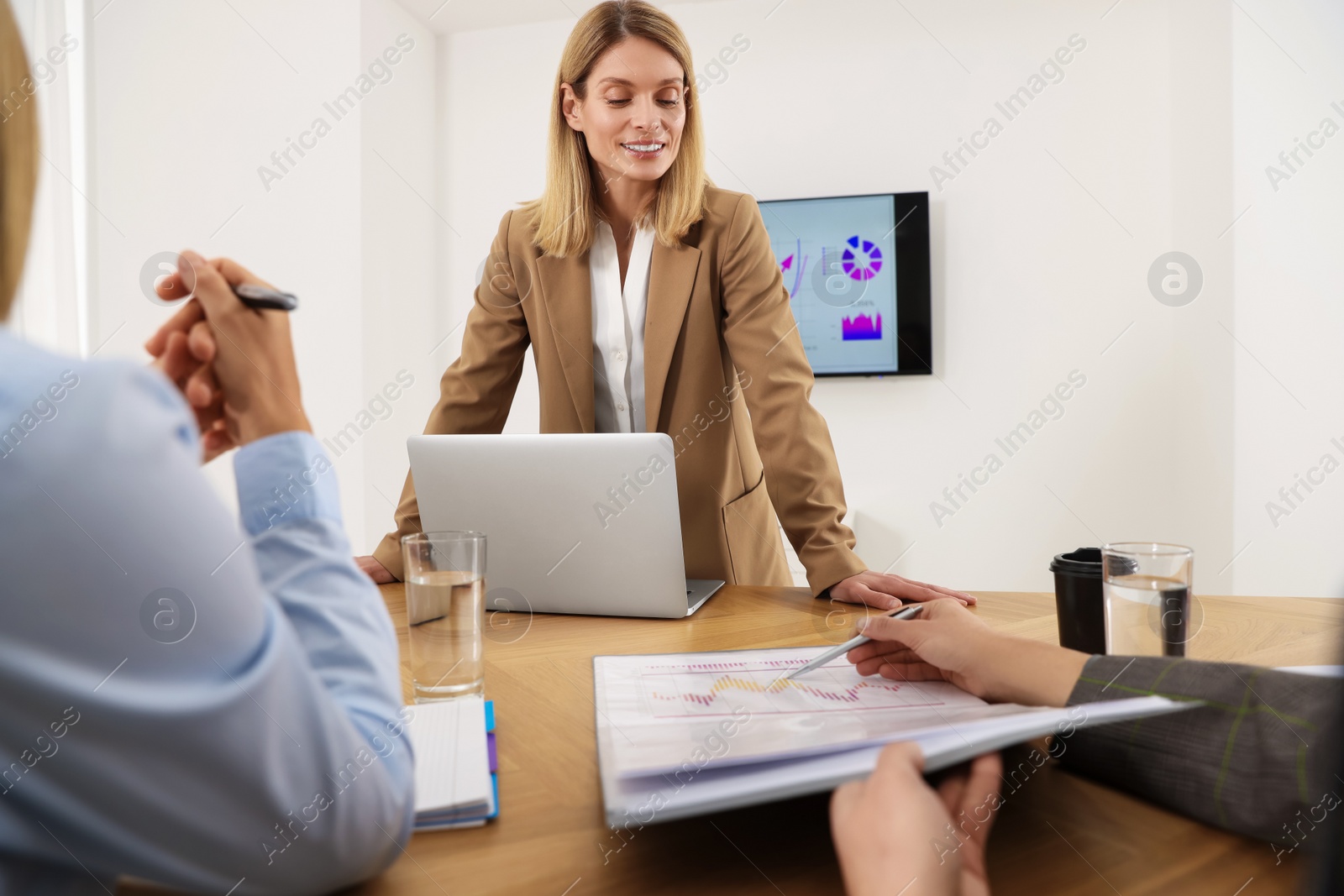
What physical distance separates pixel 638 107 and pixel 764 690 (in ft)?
4.26

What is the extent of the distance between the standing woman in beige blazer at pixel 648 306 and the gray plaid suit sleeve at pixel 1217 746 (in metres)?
0.96

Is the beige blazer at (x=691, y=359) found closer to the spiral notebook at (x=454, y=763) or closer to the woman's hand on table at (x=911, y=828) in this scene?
the spiral notebook at (x=454, y=763)

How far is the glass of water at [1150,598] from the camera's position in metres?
0.81

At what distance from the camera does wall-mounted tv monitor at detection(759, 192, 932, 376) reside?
3.35 meters

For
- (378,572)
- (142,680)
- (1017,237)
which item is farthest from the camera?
(1017,237)

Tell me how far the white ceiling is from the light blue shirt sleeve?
369cm

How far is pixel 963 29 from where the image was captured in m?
3.34

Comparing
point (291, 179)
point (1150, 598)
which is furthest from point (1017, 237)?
point (1150, 598)

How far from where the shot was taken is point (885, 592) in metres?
1.24

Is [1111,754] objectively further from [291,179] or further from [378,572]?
[291,179]

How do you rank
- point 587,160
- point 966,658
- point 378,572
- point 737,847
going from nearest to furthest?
point 737,847 < point 966,658 < point 378,572 < point 587,160

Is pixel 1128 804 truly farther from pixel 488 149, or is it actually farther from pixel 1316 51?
pixel 488 149

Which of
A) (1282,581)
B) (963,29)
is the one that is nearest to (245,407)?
(1282,581)

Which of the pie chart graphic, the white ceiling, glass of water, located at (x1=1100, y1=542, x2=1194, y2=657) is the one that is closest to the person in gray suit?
glass of water, located at (x1=1100, y1=542, x2=1194, y2=657)
